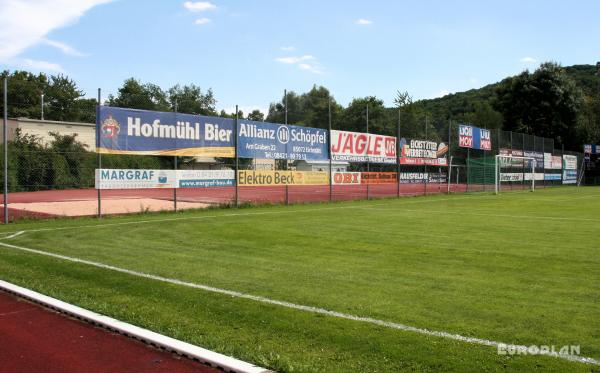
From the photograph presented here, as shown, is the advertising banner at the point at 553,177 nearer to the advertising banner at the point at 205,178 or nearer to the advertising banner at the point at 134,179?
the advertising banner at the point at 205,178

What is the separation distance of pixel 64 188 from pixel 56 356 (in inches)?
Answer: 638

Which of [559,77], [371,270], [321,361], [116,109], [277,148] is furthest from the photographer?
[559,77]

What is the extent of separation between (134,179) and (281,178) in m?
6.63

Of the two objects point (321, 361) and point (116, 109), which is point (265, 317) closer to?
point (321, 361)

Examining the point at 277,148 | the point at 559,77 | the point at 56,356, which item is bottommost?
the point at 56,356

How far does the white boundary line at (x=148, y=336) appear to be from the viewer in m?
3.85

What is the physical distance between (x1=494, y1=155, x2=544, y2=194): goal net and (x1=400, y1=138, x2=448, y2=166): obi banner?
788 centimetres

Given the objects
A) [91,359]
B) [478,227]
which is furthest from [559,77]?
[91,359]

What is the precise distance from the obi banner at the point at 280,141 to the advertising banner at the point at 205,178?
116 cm

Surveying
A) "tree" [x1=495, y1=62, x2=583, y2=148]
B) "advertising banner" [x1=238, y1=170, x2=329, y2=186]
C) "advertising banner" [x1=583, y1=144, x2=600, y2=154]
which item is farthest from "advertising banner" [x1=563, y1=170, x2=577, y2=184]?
"advertising banner" [x1=238, y1=170, x2=329, y2=186]

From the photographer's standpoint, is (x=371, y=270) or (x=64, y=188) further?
(x=64, y=188)

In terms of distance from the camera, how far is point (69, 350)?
4.29 meters

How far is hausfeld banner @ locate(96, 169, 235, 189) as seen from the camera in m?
15.5

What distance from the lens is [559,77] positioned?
208 ft
